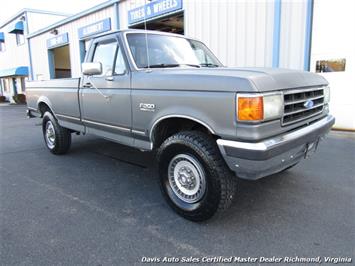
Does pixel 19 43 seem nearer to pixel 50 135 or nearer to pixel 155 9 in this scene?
pixel 155 9

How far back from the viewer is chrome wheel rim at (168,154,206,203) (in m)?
2.82

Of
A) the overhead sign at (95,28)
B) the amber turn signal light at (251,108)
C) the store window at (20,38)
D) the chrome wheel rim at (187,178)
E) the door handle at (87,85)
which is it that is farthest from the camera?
the store window at (20,38)

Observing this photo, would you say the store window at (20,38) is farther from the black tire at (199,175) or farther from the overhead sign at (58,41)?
the black tire at (199,175)

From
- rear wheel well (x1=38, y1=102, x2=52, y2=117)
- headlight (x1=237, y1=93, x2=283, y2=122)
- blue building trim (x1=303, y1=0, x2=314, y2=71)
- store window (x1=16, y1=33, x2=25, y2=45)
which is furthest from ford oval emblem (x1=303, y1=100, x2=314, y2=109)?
store window (x1=16, y1=33, x2=25, y2=45)

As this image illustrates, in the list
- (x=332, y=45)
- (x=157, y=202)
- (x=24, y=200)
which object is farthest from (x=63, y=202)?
(x=332, y=45)

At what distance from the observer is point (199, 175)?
2.84 meters

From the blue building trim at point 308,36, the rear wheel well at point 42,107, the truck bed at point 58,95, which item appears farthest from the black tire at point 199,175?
the blue building trim at point 308,36

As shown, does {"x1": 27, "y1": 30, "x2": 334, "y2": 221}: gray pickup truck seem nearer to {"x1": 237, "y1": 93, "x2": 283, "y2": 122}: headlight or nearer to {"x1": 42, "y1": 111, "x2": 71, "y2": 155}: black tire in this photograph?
{"x1": 237, "y1": 93, "x2": 283, "y2": 122}: headlight

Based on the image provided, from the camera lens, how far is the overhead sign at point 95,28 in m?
12.7

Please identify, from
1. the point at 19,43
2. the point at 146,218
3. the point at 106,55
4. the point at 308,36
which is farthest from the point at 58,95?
the point at 19,43

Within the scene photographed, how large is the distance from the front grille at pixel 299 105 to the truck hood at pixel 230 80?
7cm

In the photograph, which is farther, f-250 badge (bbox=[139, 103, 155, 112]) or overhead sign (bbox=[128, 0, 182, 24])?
overhead sign (bbox=[128, 0, 182, 24])

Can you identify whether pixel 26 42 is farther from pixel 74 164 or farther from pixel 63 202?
pixel 63 202

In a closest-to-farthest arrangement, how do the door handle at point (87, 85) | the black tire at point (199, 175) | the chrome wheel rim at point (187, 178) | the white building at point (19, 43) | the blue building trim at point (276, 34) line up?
the black tire at point (199, 175) < the chrome wheel rim at point (187, 178) < the door handle at point (87, 85) < the blue building trim at point (276, 34) < the white building at point (19, 43)
